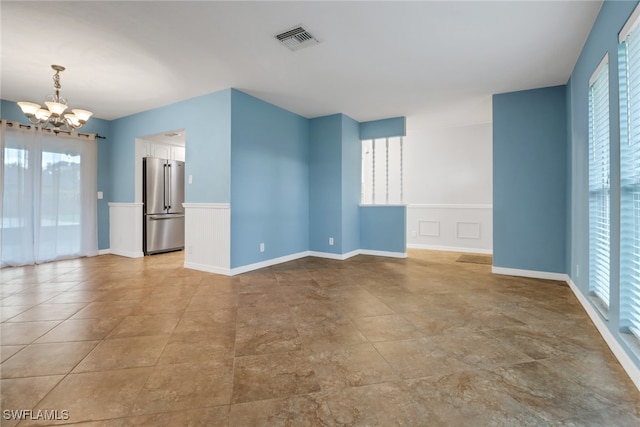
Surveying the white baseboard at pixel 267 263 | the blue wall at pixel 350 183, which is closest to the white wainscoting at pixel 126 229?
the white baseboard at pixel 267 263

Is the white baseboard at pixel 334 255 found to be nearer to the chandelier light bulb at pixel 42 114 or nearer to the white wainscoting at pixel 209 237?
the white wainscoting at pixel 209 237

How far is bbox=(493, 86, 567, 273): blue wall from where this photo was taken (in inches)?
151

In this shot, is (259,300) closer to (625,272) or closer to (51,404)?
(51,404)

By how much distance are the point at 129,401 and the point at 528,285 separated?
409 centimetres

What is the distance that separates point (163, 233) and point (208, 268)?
2.24 m

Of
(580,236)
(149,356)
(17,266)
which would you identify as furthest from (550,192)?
(17,266)

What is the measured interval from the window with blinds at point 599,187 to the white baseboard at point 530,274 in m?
1.29

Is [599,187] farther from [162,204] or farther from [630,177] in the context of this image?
[162,204]

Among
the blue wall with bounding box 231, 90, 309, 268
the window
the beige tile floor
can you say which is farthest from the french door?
the window

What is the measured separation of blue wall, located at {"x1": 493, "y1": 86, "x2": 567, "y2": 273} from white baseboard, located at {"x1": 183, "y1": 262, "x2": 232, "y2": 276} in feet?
12.6

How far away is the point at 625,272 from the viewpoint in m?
1.84

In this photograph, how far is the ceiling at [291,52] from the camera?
2361 millimetres

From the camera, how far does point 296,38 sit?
2744 millimetres

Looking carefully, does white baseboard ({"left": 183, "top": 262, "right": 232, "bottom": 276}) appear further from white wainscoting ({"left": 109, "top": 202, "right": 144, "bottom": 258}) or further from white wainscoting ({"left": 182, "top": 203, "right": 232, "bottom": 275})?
white wainscoting ({"left": 109, "top": 202, "right": 144, "bottom": 258})
